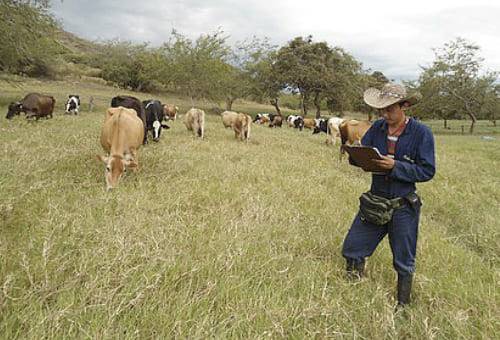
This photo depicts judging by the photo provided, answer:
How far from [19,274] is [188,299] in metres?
1.22

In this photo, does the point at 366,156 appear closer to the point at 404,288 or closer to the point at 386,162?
the point at 386,162

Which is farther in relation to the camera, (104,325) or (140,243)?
(140,243)

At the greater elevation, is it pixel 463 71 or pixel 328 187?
pixel 463 71

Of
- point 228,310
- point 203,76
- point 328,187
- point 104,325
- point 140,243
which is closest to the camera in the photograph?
point 104,325

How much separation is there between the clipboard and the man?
7 centimetres

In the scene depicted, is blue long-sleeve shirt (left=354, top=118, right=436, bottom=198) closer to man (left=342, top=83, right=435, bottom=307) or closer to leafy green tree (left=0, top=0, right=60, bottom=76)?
man (left=342, top=83, right=435, bottom=307)

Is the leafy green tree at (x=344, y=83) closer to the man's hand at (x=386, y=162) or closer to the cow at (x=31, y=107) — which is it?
the cow at (x=31, y=107)

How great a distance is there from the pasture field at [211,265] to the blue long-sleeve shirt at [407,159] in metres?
0.90

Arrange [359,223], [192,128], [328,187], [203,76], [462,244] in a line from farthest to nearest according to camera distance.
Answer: [203,76] → [192,128] → [328,187] → [462,244] → [359,223]

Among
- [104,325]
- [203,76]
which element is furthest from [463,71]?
[104,325]

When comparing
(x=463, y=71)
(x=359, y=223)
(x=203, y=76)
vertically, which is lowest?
(x=359, y=223)

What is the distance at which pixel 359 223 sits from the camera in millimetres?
3180

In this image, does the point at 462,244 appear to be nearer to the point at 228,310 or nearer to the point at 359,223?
the point at 359,223

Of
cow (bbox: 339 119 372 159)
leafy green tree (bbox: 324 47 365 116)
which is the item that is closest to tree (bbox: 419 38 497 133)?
leafy green tree (bbox: 324 47 365 116)
